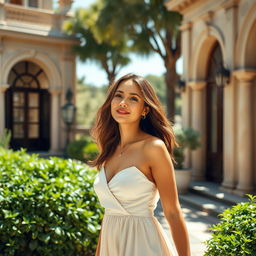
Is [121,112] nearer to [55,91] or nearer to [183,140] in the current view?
[183,140]

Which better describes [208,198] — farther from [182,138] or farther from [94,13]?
[94,13]

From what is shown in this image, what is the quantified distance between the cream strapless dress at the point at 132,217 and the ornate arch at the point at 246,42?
7434 mm

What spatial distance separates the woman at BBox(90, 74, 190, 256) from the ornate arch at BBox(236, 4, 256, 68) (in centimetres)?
714

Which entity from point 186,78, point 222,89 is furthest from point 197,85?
point 222,89

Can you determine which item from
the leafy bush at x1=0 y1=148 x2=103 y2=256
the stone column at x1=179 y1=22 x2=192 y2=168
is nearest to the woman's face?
the leafy bush at x1=0 y1=148 x2=103 y2=256

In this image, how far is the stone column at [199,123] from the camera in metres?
11.3

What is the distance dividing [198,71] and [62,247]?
8.13 metres

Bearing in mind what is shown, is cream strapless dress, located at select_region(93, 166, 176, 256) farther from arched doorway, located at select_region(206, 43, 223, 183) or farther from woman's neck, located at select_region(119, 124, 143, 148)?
arched doorway, located at select_region(206, 43, 223, 183)

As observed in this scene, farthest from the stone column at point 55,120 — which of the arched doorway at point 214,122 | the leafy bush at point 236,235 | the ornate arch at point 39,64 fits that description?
the leafy bush at point 236,235

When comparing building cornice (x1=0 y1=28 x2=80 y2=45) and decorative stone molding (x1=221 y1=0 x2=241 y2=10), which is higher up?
A: building cornice (x1=0 y1=28 x2=80 y2=45)

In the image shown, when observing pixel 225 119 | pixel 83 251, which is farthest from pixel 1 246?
pixel 225 119

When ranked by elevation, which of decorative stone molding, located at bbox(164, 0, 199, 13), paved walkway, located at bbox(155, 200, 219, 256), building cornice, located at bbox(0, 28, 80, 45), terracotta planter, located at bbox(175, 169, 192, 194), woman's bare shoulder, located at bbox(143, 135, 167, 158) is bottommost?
paved walkway, located at bbox(155, 200, 219, 256)

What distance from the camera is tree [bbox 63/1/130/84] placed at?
18516 millimetres

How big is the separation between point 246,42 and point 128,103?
739 cm
